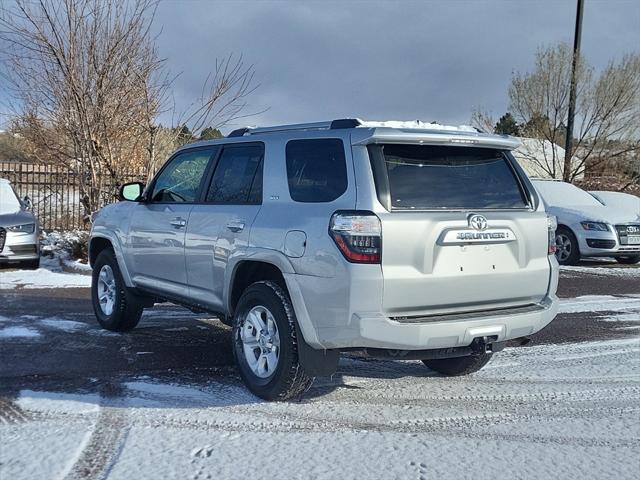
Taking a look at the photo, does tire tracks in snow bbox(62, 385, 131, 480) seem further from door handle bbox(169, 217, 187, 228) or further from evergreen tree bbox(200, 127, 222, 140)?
evergreen tree bbox(200, 127, 222, 140)

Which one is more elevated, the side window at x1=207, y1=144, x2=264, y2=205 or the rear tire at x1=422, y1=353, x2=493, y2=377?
the side window at x1=207, y1=144, x2=264, y2=205

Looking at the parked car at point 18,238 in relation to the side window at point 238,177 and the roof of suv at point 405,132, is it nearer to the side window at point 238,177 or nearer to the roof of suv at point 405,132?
the side window at point 238,177

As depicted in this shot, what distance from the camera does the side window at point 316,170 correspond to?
4434mm

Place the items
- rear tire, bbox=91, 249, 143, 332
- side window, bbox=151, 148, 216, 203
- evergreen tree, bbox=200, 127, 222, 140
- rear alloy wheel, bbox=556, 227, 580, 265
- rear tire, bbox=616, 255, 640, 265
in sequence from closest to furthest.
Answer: side window, bbox=151, 148, 216, 203 < rear tire, bbox=91, 249, 143, 332 < rear alloy wheel, bbox=556, 227, 580, 265 < evergreen tree, bbox=200, 127, 222, 140 < rear tire, bbox=616, 255, 640, 265

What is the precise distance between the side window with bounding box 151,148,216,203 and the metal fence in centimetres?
1023

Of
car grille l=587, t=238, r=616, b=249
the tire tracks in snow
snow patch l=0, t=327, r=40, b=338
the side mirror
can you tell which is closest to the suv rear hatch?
the tire tracks in snow

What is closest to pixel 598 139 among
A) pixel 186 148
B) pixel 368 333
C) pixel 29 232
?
pixel 29 232

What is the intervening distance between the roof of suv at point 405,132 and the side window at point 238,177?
0.74 ft

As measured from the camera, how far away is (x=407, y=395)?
5.01 metres

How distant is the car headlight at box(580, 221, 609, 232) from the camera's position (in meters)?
13.7

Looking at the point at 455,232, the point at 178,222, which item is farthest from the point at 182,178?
the point at 455,232

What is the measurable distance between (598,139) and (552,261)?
19.0 metres

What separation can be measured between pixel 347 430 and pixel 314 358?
0.49m

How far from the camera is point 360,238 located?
4.11m
